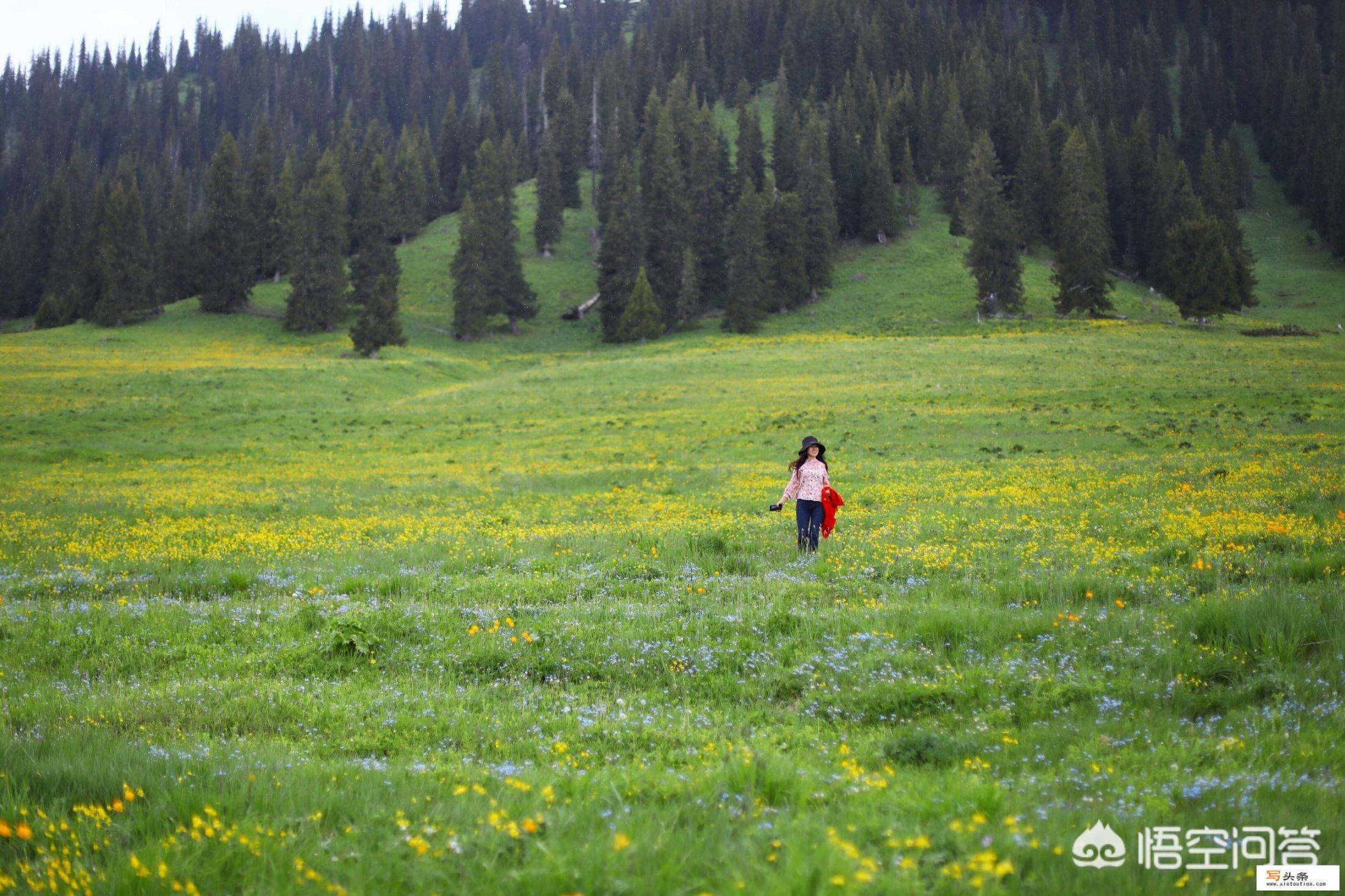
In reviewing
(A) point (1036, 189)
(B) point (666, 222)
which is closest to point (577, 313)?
(B) point (666, 222)

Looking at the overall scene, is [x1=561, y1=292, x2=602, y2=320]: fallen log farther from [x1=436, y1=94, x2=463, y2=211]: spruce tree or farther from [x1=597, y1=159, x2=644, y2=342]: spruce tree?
[x1=436, y1=94, x2=463, y2=211]: spruce tree

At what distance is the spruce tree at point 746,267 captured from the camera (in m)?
74.2

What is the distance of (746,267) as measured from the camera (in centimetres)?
7481

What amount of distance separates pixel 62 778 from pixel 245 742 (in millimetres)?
1155

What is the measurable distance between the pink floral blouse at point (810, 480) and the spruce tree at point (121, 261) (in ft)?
282

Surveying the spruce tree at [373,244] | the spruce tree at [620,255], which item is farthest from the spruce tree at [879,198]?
the spruce tree at [373,244]

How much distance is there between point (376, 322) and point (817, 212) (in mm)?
43530

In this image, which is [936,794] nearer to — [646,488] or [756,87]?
→ [646,488]

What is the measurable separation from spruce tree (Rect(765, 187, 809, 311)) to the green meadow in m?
55.4

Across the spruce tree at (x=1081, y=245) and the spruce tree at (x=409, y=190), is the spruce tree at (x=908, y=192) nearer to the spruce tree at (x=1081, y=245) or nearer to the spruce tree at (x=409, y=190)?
the spruce tree at (x=1081, y=245)

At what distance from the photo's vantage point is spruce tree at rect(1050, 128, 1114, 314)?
2682 inches

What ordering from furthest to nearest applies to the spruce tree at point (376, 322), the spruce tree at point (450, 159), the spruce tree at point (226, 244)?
the spruce tree at point (450, 159) < the spruce tree at point (226, 244) < the spruce tree at point (376, 322)

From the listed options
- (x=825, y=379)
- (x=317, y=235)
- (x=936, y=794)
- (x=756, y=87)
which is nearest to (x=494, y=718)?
(x=936, y=794)

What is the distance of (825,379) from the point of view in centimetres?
4712
